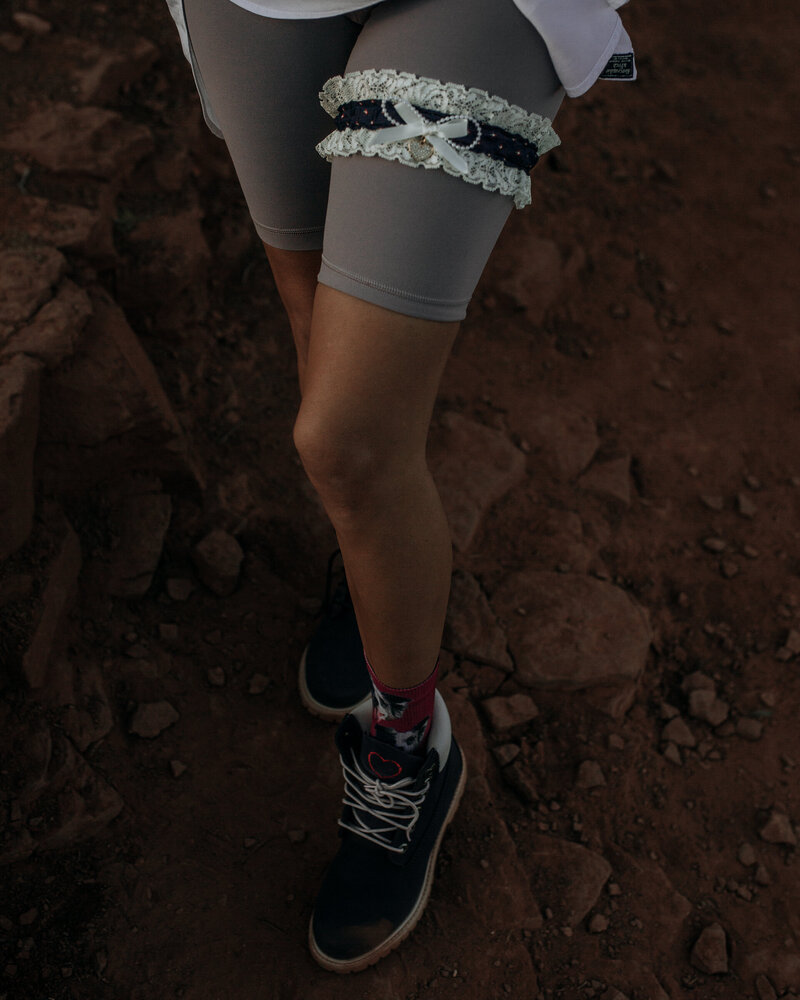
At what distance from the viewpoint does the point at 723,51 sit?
3.75 meters

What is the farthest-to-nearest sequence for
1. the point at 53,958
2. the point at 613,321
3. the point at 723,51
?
1. the point at 723,51
2. the point at 613,321
3. the point at 53,958

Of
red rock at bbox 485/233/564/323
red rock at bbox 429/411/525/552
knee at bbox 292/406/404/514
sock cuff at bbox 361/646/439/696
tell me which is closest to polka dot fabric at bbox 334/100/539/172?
knee at bbox 292/406/404/514

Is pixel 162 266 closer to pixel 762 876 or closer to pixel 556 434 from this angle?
pixel 556 434

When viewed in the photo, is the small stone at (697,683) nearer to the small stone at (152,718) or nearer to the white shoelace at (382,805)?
the white shoelace at (382,805)

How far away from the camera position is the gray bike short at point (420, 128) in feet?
2.70

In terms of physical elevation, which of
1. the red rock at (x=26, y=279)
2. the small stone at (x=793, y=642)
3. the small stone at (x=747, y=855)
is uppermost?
the red rock at (x=26, y=279)

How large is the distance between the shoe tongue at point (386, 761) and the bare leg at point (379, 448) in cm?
27

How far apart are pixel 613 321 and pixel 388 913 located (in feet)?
6.48

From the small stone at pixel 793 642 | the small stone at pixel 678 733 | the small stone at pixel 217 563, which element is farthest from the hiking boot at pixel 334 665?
the small stone at pixel 793 642

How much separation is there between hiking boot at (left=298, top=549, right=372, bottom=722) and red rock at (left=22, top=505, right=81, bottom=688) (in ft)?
1.61

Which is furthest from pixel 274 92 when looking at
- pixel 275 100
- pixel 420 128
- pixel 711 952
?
pixel 711 952

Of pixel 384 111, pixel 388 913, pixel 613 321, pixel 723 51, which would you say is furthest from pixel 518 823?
pixel 723 51

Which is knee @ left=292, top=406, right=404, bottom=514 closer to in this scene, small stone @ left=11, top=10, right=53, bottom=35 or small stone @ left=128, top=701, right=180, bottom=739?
small stone @ left=128, top=701, right=180, bottom=739

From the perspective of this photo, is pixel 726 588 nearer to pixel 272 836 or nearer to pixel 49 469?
pixel 272 836
